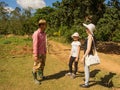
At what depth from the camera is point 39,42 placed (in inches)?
332

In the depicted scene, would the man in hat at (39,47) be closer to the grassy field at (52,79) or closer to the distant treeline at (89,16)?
the grassy field at (52,79)

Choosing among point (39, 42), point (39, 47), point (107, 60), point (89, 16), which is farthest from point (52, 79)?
point (89, 16)

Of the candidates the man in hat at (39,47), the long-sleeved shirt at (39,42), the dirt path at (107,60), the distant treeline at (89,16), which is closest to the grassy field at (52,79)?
the man in hat at (39,47)

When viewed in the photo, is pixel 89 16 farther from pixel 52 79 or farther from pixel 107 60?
pixel 52 79

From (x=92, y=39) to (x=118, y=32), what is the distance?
1002 cm

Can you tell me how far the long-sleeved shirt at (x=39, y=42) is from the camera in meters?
8.21

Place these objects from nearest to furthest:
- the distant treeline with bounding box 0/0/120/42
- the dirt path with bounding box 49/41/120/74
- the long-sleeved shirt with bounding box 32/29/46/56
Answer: the long-sleeved shirt with bounding box 32/29/46/56
the dirt path with bounding box 49/41/120/74
the distant treeline with bounding box 0/0/120/42

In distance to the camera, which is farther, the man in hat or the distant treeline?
the distant treeline

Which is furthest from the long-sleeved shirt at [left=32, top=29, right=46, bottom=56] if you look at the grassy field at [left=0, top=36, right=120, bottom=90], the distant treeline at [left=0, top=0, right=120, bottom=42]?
the distant treeline at [left=0, top=0, right=120, bottom=42]

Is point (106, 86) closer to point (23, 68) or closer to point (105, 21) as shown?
point (23, 68)

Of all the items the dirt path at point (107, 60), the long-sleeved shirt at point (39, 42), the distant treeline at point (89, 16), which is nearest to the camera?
the long-sleeved shirt at point (39, 42)

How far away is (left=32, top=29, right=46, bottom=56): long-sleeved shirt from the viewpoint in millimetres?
8211

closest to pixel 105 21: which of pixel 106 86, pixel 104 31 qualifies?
pixel 104 31

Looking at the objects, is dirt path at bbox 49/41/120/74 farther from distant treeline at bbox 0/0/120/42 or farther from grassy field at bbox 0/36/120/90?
distant treeline at bbox 0/0/120/42
